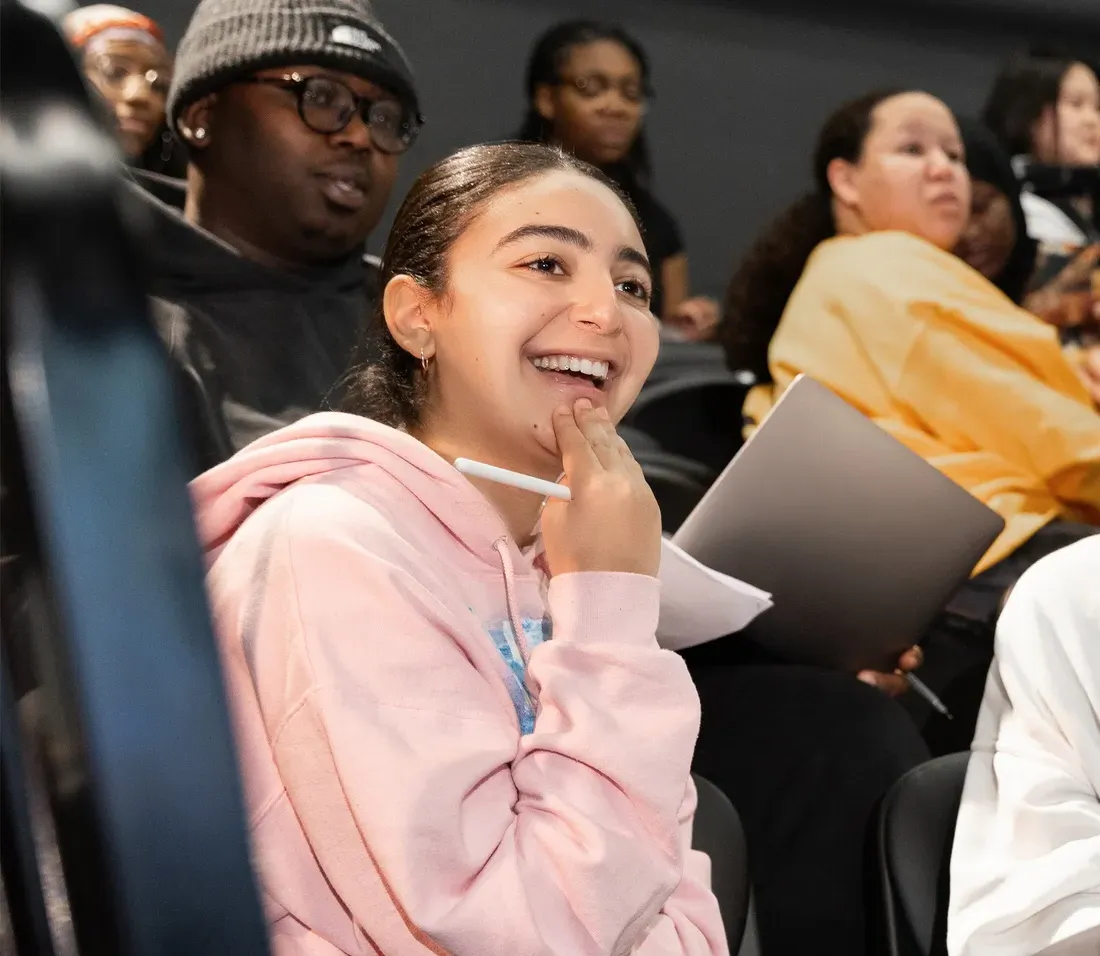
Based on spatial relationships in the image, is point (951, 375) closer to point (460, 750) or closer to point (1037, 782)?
point (1037, 782)

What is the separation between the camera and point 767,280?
1.76 meters

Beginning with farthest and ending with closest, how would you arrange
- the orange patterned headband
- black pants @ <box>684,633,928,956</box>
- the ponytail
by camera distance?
the ponytail
the orange patterned headband
black pants @ <box>684,633,928,956</box>

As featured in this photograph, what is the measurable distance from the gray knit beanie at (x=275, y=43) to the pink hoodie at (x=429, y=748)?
0.67m

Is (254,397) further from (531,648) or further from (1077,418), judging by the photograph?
(1077,418)

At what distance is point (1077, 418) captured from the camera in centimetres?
155

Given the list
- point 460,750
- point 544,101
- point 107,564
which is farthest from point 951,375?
point 107,564

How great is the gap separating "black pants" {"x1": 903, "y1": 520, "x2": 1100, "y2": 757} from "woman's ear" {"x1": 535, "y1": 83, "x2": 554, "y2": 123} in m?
0.80

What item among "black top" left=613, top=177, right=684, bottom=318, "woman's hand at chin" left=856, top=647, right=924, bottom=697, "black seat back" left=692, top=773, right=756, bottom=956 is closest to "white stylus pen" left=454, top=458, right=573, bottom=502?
"black seat back" left=692, top=773, right=756, bottom=956

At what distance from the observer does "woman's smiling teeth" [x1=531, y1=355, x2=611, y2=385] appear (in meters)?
0.84

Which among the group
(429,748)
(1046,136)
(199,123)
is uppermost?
(199,123)

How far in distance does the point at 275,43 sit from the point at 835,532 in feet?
2.15

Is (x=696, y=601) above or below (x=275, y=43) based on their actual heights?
below

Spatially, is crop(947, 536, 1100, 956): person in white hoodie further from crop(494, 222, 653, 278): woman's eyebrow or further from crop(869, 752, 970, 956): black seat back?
crop(494, 222, 653, 278): woman's eyebrow

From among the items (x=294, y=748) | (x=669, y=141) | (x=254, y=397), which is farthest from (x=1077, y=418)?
(x=294, y=748)
